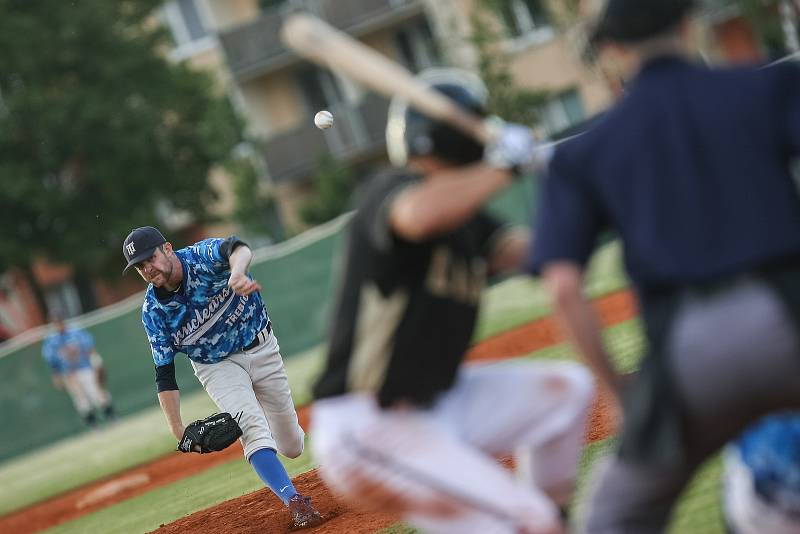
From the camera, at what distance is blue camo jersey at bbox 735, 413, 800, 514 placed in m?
3.64

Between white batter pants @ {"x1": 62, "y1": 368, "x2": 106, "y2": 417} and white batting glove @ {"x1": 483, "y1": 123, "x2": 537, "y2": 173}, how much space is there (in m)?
18.1

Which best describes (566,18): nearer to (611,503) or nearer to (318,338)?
(318,338)

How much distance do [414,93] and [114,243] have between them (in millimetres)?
30660

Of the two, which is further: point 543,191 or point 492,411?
point 492,411

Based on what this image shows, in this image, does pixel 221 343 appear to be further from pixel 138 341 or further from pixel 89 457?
pixel 138 341

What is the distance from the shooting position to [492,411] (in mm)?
4102

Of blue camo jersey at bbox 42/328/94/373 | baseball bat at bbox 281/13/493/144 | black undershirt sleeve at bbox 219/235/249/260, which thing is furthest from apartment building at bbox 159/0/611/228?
baseball bat at bbox 281/13/493/144

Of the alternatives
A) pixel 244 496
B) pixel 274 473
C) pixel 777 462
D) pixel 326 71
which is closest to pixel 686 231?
pixel 777 462

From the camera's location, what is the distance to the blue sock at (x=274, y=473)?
749 cm

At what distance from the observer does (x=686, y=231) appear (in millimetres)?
3215

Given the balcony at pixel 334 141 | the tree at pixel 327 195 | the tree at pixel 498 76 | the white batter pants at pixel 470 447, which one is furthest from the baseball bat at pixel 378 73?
the balcony at pixel 334 141

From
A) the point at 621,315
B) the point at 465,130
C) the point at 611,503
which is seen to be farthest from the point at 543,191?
the point at 621,315

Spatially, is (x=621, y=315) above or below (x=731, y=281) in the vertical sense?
below

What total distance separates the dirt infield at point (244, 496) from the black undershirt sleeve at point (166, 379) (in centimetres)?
104
